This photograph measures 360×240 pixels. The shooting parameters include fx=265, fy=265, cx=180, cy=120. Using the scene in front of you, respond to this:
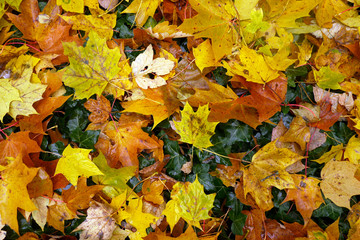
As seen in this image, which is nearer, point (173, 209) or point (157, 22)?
point (173, 209)

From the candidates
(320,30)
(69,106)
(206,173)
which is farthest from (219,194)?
(320,30)

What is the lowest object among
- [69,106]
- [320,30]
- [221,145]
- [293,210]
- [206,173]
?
[293,210]

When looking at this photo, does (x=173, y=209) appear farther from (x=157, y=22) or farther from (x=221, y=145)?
(x=157, y=22)

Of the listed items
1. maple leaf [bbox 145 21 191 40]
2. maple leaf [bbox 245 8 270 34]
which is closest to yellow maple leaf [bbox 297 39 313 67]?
maple leaf [bbox 245 8 270 34]

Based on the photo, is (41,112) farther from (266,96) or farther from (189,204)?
(266,96)

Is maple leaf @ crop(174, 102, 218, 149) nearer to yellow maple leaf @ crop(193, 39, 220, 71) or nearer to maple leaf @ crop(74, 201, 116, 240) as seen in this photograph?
yellow maple leaf @ crop(193, 39, 220, 71)

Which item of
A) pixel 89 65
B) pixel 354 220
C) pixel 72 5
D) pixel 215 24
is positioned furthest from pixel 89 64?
pixel 354 220

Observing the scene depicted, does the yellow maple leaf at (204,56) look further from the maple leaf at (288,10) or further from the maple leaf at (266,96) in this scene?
the maple leaf at (288,10)
